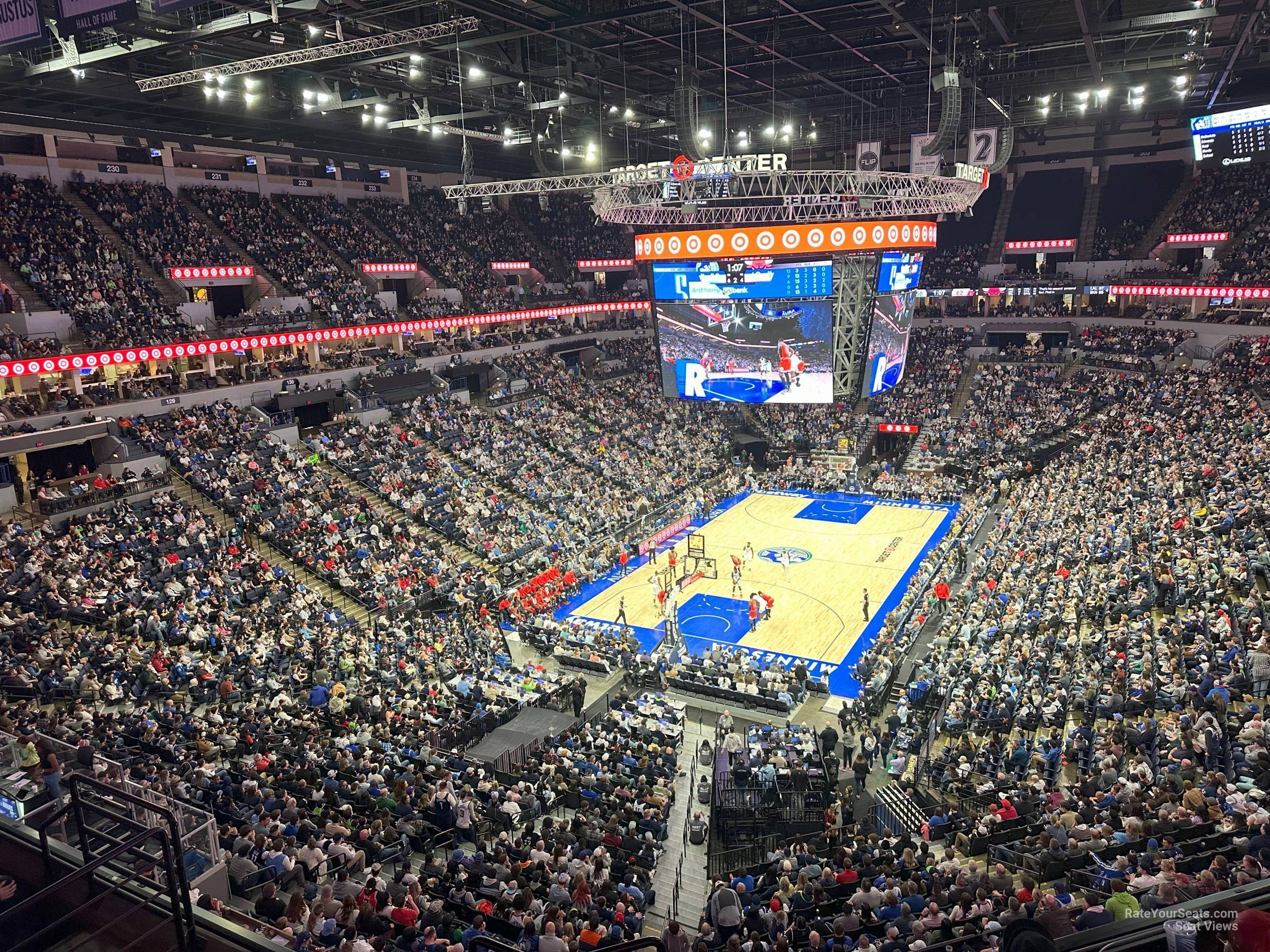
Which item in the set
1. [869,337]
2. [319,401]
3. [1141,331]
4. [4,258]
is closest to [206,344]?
[319,401]

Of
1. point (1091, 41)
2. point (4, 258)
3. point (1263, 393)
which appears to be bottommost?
point (1263, 393)

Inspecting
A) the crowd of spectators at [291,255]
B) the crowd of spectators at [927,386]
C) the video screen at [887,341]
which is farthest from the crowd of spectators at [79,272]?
the crowd of spectators at [927,386]

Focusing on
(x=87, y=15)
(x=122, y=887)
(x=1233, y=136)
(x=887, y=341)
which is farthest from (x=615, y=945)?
(x=1233, y=136)

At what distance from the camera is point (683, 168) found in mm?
21656

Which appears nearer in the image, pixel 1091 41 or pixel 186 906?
pixel 186 906

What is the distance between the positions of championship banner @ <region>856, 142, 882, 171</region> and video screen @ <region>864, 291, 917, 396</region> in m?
4.89

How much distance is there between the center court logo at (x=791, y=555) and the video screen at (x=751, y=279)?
31.0ft

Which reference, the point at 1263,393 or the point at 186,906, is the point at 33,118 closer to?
the point at 186,906

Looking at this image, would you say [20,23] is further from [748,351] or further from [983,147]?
[748,351]

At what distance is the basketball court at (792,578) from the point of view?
2514cm

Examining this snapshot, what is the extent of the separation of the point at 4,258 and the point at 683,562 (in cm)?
2699

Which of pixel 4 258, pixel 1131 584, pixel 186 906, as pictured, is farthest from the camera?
pixel 4 258

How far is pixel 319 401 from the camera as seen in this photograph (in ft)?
116

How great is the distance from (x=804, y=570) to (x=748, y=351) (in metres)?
8.80
